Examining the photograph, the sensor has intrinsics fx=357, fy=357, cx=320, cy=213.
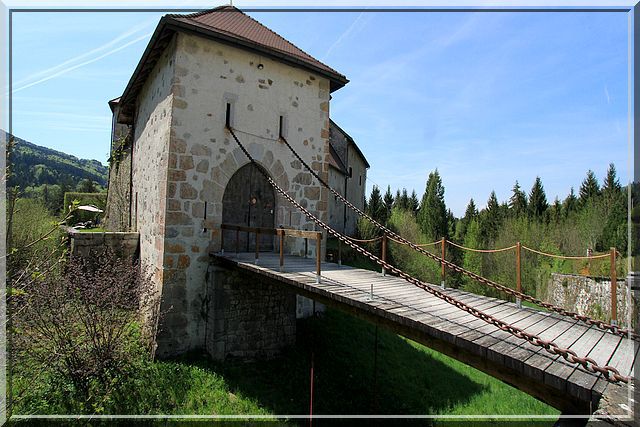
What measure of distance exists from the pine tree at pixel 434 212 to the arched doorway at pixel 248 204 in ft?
74.4

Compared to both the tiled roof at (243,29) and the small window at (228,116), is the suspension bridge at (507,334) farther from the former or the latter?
the tiled roof at (243,29)

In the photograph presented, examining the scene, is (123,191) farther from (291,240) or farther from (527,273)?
(527,273)

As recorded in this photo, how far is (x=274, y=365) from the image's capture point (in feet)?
24.1

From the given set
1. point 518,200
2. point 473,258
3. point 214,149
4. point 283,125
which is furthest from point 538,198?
point 214,149

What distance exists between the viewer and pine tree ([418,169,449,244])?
2895 centimetres

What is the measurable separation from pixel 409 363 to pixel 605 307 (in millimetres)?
9073

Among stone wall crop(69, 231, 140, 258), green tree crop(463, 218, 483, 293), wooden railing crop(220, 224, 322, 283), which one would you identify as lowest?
green tree crop(463, 218, 483, 293)

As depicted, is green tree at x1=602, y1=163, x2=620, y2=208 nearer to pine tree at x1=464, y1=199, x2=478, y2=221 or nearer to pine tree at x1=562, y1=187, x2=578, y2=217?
pine tree at x1=562, y1=187, x2=578, y2=217

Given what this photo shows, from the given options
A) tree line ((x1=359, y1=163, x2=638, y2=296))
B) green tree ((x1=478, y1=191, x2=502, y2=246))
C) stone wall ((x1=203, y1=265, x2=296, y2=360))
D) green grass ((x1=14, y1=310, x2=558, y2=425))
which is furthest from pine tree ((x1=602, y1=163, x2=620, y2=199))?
stone wall ((x1=203, y1=265, x2=296, y2=360))

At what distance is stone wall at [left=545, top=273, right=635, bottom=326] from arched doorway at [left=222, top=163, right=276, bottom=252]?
37.4 feet

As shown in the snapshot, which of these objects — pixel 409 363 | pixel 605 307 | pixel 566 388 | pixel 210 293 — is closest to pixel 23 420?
pixel 210 293

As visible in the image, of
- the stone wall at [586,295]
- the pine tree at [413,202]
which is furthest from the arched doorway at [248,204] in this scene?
the pine tree at [413,202]

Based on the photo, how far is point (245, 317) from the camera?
734 cm

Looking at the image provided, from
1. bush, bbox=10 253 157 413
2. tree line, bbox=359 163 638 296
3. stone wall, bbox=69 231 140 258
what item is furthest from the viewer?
tree line, bbox=359 163 638 296
